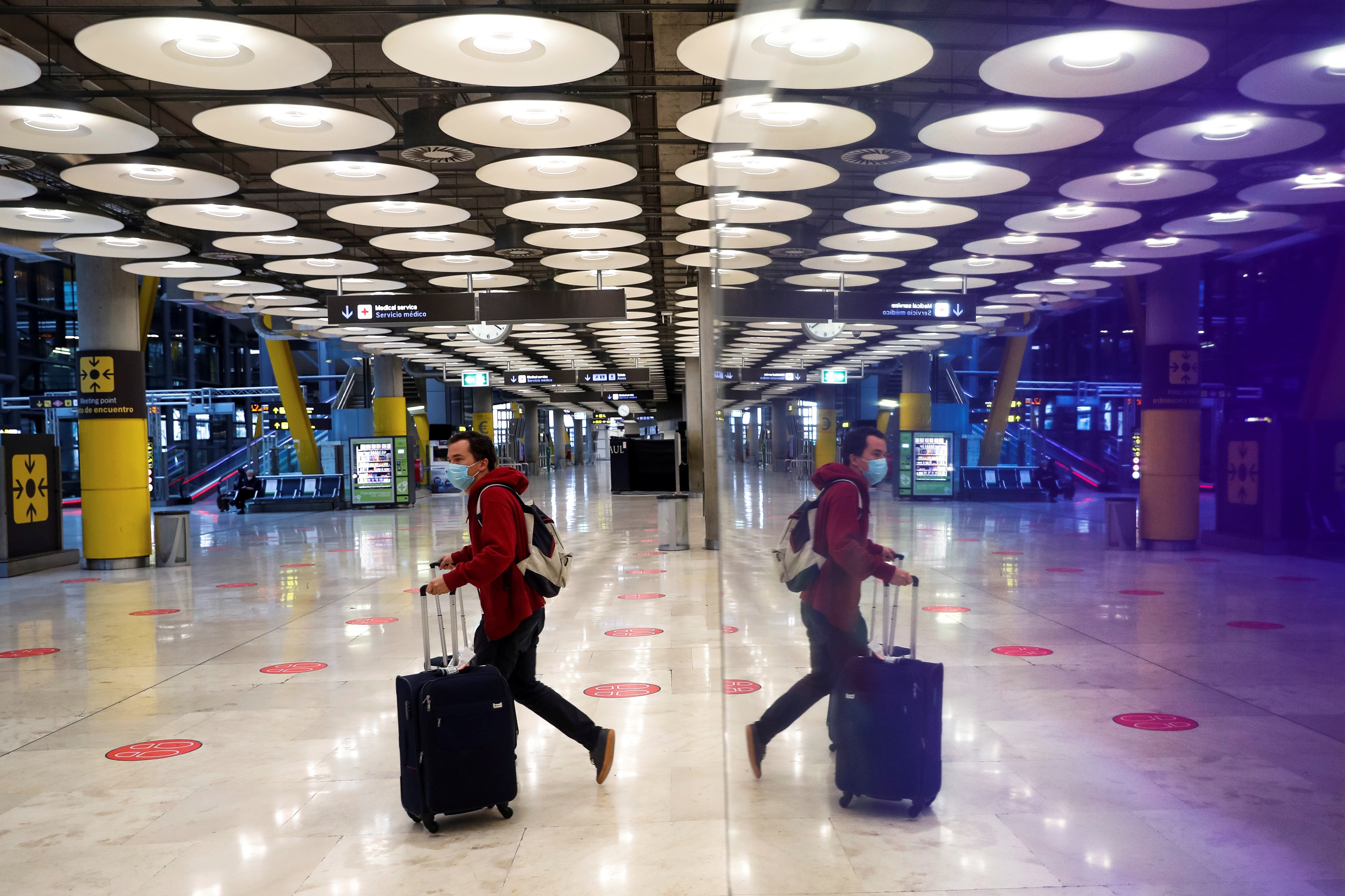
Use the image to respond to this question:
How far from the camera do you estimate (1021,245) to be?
4.50 feet

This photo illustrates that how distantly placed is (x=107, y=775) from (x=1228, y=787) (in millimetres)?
5506

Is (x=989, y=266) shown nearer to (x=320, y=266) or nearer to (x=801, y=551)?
(x=801, y=551)

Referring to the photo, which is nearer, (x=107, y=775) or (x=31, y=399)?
(x=107, y=775)

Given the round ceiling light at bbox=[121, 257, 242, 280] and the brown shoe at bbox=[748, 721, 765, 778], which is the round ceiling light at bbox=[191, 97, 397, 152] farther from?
the brown shoe at bbox=[748, 721, 765, 778]

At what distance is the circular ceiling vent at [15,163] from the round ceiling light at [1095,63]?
1087cm

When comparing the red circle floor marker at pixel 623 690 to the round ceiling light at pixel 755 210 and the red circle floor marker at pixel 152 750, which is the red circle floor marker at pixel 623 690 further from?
the round ceiling light at pixel 755 210

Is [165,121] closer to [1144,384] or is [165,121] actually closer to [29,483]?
[29,483]

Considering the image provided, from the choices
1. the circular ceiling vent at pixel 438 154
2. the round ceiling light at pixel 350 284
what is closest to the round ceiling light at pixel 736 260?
the circular ceiling vent at pixel 438 154

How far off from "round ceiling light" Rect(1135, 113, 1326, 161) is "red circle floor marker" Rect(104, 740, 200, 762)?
18.8 feet

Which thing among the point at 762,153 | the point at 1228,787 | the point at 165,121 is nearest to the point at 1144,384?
the point at 1228,787

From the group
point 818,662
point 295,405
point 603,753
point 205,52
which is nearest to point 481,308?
point 205,52

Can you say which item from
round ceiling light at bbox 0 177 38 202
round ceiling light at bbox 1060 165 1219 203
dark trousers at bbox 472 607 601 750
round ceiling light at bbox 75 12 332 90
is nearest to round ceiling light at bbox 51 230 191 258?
round ceiling light at bbox 0 177 38 202

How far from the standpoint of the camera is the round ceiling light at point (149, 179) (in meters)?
8.92

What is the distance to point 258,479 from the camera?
28.6 m
